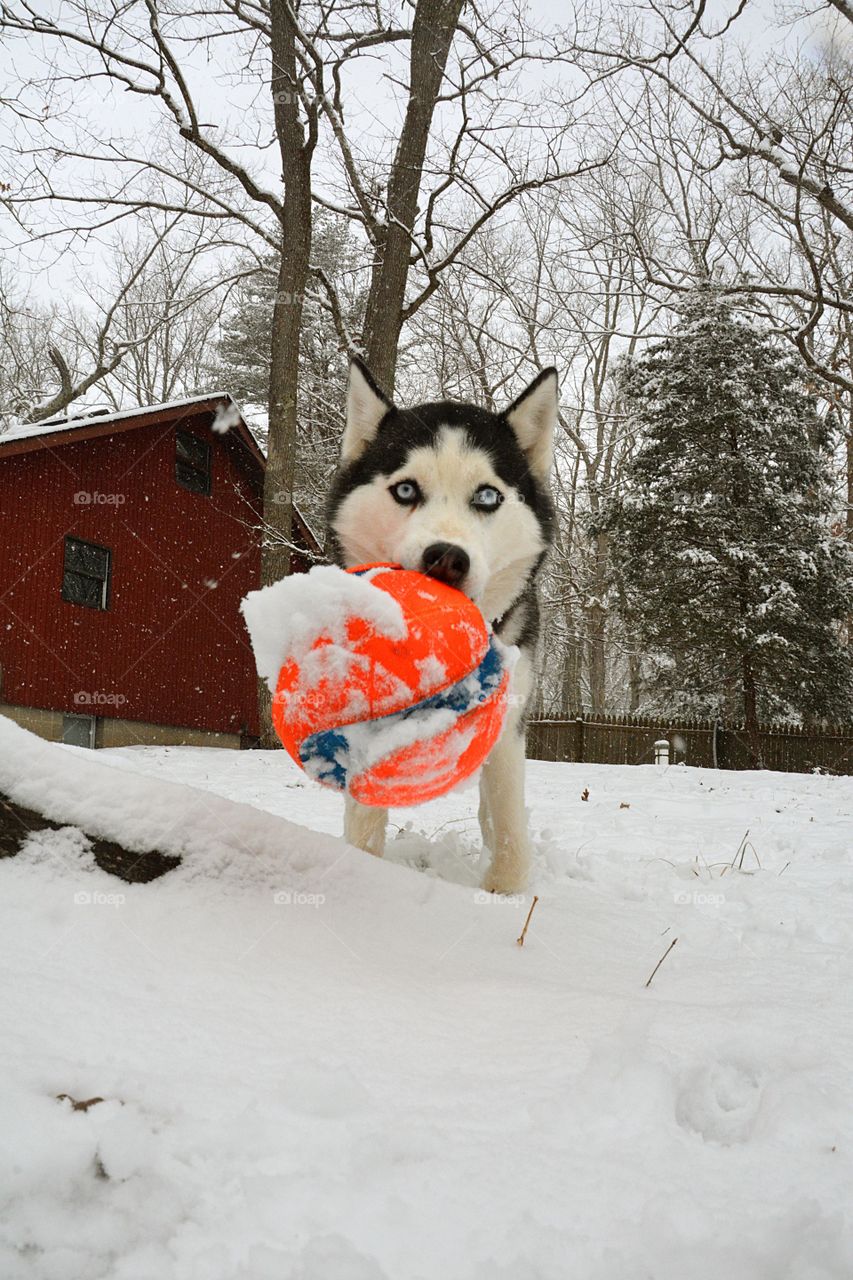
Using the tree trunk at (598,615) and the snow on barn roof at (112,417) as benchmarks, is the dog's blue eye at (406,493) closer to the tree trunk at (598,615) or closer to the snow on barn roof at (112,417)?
the snow on barn roof at (112,417)

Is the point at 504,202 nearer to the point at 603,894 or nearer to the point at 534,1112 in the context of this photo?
the point at 603,894

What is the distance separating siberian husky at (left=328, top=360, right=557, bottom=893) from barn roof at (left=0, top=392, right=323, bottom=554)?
11530mm

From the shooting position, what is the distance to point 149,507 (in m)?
16.2

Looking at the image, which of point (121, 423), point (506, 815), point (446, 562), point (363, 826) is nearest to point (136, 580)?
point (121, 423)

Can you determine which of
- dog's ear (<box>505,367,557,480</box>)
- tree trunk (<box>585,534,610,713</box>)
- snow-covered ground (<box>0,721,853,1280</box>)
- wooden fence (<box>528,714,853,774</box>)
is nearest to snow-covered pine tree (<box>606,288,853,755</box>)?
wooden fence (<box>528,714,853,774</box>)

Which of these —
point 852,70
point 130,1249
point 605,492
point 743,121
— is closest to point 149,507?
point 605,492

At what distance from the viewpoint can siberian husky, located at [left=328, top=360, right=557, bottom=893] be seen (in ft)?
9.78

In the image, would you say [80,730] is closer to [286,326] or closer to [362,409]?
[286,326]

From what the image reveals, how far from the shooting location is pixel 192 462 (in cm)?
1720

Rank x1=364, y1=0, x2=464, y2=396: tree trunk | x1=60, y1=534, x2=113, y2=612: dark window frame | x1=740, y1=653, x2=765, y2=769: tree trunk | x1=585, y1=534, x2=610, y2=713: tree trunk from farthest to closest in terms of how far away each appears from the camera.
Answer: x1=585, y1=534, x2=610, y2=713: tree trunk
x1=740, y1=653, x2=765, y2=769: tree trunk
x1=60, y1=534, x2=113, y2=612: dark window frame
x1=364, y1=0, x2=464, y2=396: tree trunk

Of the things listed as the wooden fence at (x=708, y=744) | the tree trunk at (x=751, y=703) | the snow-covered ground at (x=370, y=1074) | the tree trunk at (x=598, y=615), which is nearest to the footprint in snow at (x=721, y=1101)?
the snow-covered ground at (x=370, y=1074)

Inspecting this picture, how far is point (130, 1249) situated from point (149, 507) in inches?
647

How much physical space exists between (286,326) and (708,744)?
1322 centimetres

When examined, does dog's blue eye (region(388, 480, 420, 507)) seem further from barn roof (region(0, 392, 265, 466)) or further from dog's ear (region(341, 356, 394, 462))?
barn roof (region(0, 392, 265, 466))
